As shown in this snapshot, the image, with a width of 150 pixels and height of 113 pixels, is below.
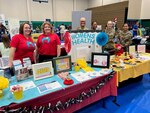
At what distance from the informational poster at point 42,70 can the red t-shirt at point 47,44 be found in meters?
0.54

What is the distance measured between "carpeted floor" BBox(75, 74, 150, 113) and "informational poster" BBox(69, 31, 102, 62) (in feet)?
2.77

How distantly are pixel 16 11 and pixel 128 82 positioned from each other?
22.8 feet

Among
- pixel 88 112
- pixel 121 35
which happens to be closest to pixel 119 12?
pixel 121 35

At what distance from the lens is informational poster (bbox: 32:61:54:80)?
1626 mm

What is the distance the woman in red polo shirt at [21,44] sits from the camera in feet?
6.07

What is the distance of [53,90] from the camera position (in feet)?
4.71

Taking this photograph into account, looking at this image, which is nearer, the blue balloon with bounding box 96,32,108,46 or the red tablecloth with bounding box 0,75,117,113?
the red tablecloth with bounding box 0,75,117,113

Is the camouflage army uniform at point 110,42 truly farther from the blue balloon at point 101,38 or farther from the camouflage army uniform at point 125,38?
the blue balloon at point 101,38

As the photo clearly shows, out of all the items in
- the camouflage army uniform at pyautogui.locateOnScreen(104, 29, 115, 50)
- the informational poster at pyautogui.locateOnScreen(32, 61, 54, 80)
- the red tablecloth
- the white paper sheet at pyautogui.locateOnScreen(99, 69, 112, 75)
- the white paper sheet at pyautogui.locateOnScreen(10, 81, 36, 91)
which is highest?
the camouflage army uniform at pyautogui.locateOnScreen(104, 29, 115, 50)

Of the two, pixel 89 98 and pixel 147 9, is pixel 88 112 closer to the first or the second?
pixel 89 98

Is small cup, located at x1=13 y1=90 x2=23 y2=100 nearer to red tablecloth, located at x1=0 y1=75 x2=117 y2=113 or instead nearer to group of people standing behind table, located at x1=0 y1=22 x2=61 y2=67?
red tablecloth, located at x1=0 y1=75 x2=117 y2=113

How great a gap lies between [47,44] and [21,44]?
0.41 metres

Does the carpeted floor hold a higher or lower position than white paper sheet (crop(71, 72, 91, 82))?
lower

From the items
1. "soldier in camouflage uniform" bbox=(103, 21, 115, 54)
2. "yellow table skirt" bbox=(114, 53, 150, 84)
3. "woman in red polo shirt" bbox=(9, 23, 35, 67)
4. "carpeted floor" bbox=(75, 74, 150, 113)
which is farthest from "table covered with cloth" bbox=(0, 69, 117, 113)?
"soldier in camouflage uniform" bbox=(103, 21, 115, 54)
